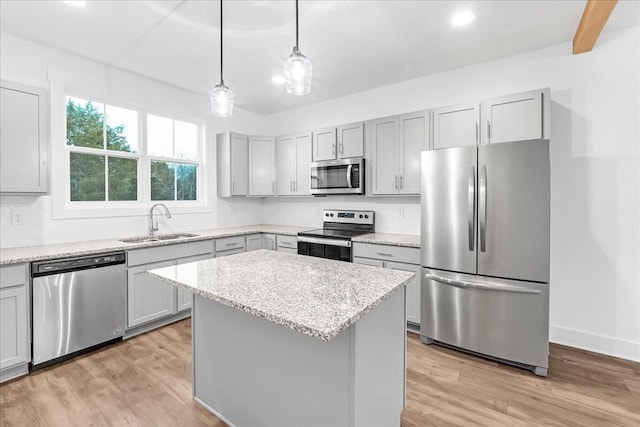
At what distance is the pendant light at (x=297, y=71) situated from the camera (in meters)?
1.60

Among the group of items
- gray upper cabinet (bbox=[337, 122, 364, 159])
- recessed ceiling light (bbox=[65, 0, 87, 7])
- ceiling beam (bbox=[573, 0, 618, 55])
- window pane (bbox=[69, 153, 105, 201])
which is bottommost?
window pane (bbox=[69, 153, 105, 201])

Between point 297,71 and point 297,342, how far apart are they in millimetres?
1403

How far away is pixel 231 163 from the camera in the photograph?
14.3ft

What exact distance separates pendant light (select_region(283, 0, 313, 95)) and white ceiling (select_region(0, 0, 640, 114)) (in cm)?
91

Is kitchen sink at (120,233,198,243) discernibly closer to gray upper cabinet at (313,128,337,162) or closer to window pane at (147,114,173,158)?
window pane at (147,114,173,158)

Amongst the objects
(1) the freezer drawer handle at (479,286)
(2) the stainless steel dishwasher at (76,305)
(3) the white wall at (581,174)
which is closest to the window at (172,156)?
(3) the white wall at (581,174)

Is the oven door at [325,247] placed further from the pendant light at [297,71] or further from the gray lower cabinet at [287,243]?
the pendant light at [297,71]

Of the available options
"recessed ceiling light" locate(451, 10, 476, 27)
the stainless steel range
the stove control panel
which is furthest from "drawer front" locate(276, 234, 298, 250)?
"recessed ceiling light" locate(451, 10, 476, 27)

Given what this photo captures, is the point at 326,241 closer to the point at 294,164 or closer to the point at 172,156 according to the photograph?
the point at 294,164

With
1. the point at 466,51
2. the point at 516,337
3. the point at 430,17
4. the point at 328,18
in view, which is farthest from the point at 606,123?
the point at 328,18

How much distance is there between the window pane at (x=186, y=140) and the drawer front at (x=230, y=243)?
1328mm

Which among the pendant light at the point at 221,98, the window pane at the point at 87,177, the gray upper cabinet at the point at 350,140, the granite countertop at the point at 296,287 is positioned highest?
the gray upper cabinet at the point at 350,140

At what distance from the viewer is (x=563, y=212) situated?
285cm

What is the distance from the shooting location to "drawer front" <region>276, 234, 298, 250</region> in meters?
3.94
